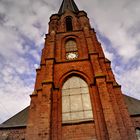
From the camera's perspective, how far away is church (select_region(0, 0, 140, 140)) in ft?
37.0

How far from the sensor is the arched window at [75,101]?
12.3 meters

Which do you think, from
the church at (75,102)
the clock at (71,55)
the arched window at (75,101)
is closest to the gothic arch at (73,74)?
the church at (75,102)

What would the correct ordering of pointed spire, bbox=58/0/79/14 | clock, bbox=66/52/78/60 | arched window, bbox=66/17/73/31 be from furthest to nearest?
pointed spire, bbox=58/0/79/14, arched window, bbox=66/17/73/31, clock, bbox=66/52/78/60

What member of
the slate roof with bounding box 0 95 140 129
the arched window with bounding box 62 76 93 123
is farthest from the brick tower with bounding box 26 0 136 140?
the slate roof with bounding box 0 95 140 129

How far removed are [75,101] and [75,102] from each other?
0.08 metres

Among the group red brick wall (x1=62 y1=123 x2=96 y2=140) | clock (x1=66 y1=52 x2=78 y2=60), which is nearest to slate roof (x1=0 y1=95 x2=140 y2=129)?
red brick wall (x1=62 y1=123 x2=96 y2=140)

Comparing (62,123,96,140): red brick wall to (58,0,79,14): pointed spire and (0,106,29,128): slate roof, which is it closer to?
(0,106,29,128): slate roof

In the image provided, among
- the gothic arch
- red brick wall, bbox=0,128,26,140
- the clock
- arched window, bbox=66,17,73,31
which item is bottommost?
red brick wall, bbox=0,128,26,140

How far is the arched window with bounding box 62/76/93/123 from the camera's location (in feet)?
40.4

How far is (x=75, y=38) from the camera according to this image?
61.2 ft

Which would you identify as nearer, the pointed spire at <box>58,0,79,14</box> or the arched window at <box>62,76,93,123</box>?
the arched window at <box>62,76,93,123</box>

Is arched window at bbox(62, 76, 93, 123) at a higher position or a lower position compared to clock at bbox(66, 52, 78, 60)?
lower

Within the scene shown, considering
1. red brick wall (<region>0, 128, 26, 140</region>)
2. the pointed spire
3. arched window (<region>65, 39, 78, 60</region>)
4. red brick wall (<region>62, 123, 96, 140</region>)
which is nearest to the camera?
red brick wall (<region>62, 123, 96, 140</region>)

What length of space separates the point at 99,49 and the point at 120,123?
7.89m
